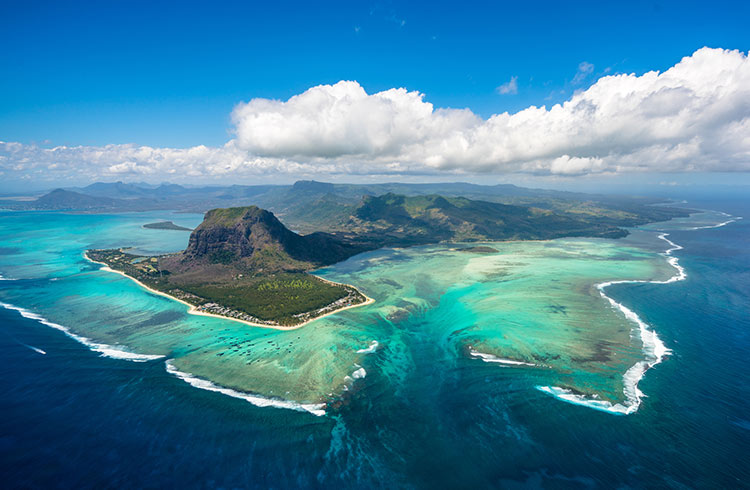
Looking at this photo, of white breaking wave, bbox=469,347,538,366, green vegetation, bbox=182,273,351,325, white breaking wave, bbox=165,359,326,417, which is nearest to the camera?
white breaking wave, bbox=165,359,326,417

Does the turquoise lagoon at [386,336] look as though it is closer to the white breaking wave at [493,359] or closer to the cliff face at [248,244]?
the white breaking wave at [493,359]

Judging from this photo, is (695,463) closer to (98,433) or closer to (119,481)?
(119,481)

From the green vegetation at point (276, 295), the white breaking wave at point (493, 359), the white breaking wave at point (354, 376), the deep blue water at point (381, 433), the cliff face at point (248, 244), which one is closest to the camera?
the deep blue water at point (381, 433)

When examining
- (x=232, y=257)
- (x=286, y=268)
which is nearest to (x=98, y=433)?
(x=286, y=268)

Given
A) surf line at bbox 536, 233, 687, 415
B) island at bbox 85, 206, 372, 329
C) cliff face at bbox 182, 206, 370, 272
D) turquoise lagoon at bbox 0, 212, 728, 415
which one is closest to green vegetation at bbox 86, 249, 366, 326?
island at bbox 85, 206, 372, 329

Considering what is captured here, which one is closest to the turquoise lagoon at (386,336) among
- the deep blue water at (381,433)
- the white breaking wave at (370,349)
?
the white breaking wave at (370,349)

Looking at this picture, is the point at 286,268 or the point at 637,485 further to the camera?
the point at 286,268

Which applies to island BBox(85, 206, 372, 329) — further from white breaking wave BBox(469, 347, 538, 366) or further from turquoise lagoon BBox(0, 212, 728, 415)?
white breaking wave BBox(469, 347, 538, 366)
